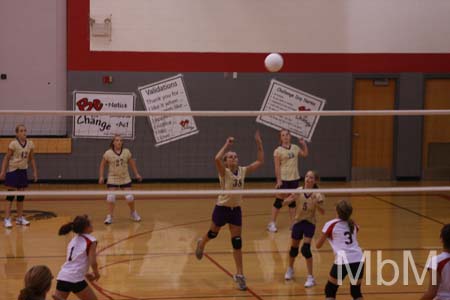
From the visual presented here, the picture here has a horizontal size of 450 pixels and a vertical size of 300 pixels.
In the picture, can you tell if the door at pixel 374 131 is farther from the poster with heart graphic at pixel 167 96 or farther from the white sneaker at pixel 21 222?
the white sneaker at pixel 21 222

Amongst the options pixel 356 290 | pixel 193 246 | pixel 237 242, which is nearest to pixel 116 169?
pixel 193 246

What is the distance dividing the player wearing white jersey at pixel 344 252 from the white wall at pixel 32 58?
1049cm

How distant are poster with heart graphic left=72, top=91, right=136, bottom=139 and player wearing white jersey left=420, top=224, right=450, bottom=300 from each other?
11.3 m

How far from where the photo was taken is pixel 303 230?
9117mm

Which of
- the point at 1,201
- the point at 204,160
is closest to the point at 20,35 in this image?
the point at 1,201

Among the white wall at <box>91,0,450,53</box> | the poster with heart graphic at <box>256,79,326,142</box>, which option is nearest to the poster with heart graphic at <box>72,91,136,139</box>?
the white wall at <box>91,0,450,53</box>

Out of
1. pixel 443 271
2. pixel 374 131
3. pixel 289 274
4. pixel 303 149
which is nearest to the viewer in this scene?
pixel 443 271

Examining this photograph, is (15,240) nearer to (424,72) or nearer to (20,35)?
(20,35)

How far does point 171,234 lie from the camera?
39.4ft

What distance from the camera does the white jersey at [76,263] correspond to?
22.9 ft

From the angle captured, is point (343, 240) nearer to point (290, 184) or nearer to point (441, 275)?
point (441, 275)

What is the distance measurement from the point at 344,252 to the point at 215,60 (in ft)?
33.7

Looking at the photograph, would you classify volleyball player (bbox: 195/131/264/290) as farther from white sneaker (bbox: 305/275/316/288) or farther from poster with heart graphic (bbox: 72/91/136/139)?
poster with heart graphic (bbox: 72/91/136/139)

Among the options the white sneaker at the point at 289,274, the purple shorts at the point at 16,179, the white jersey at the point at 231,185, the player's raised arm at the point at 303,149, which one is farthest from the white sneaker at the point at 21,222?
the white sneaker at the point at 289,274
